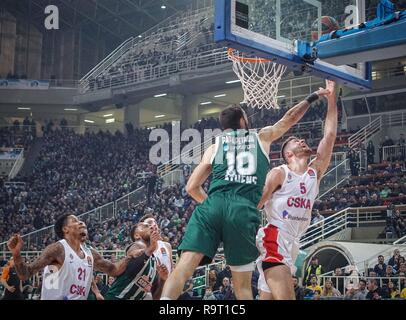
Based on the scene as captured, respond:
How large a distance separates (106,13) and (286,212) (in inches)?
989

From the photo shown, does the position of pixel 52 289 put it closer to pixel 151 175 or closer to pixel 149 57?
pixel 151 175

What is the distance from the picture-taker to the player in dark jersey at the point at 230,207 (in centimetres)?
466

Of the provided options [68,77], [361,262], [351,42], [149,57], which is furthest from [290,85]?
[351,42]

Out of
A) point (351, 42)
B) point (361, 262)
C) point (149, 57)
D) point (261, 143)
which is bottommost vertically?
point (361, 262)

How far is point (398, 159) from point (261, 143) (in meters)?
13.5

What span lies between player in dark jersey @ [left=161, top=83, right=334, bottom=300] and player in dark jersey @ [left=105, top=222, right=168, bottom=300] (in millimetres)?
1392

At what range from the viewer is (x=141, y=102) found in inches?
1092

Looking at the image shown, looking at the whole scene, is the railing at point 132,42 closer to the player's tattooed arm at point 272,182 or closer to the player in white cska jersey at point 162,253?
the player in white cska jersey at point 162,253

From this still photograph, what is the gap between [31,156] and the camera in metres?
26.0

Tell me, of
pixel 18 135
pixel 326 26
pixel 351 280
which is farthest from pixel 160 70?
pixel 326 26

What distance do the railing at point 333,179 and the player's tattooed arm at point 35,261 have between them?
494 inches
